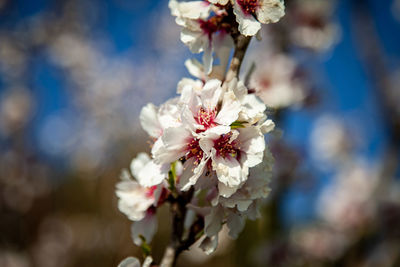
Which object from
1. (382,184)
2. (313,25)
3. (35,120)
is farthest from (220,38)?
(35,120)

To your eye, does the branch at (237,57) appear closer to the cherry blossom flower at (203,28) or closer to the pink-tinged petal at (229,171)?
the cherry blossom flower at (203,28)

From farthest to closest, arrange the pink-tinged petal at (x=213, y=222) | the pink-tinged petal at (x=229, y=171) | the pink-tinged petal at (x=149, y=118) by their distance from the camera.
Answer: the pink-tinged petal at (x=149, y=118) → the pink-tinged petal at (x=213, y=222) → the pink-tinged petal at (x=229, y=171)

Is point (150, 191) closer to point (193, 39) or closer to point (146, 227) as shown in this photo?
point (146, 227)

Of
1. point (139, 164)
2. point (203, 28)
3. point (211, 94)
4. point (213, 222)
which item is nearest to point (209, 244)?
point (213, 222)

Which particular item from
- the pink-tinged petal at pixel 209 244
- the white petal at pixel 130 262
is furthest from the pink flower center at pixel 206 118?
the white petal at pixel 130 262

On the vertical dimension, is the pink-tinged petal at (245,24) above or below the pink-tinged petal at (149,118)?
above

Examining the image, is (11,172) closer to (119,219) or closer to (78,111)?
(119,219)

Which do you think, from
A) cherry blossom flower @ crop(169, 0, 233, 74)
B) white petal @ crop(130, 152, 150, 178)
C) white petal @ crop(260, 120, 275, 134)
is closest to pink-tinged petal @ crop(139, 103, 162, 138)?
white petal @ crop(130, 152, 150, 178)

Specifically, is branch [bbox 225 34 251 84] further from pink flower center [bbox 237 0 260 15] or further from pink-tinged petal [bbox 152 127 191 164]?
pink-tinged petal [bbox 152 127 191 164]
